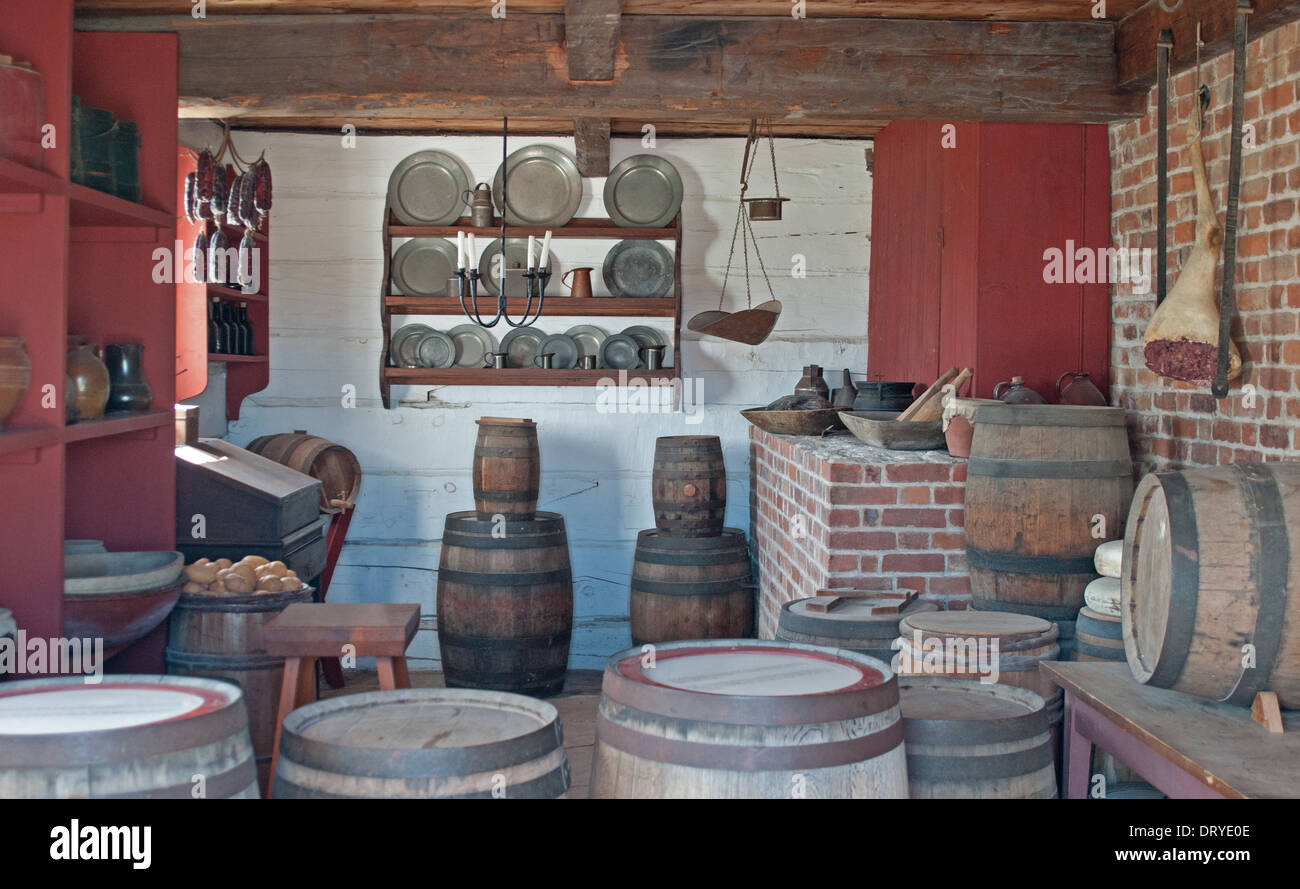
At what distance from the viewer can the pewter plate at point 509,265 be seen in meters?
5.59

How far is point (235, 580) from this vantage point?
3127 millimetres

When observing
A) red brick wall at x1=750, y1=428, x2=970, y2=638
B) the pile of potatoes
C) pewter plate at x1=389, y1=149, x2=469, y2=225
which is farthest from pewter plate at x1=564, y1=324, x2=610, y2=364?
the pile of potatoes

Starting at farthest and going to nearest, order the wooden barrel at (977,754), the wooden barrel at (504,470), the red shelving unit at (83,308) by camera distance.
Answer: the wooden barrel at (504,470) < the red shelving unit at (83,308) < the wooden barrel at (977,754)

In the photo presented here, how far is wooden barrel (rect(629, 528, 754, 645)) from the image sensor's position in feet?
15.1

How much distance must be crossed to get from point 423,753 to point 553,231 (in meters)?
4.27

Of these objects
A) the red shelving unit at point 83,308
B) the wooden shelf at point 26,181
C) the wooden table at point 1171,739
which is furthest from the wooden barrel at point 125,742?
the wooden table at point 1171,739

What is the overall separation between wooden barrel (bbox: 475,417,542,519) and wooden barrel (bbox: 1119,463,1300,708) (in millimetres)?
3126

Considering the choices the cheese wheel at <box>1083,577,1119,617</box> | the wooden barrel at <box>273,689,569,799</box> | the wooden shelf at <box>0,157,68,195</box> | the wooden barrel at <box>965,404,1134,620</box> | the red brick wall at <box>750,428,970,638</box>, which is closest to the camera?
the wooden barrel at <box>273,689,569,799</box>

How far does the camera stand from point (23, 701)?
1603mm

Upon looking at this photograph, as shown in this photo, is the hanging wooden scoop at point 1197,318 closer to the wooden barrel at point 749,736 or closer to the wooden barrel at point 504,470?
the wooden barrel at point 749,736

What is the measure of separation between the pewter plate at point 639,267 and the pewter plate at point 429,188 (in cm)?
78

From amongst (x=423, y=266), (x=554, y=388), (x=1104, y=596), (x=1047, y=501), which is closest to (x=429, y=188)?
(x=423, y=266)

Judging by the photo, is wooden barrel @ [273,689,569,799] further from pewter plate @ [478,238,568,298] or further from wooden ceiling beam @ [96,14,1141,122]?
pewter plate @ [478,238,568,298]
